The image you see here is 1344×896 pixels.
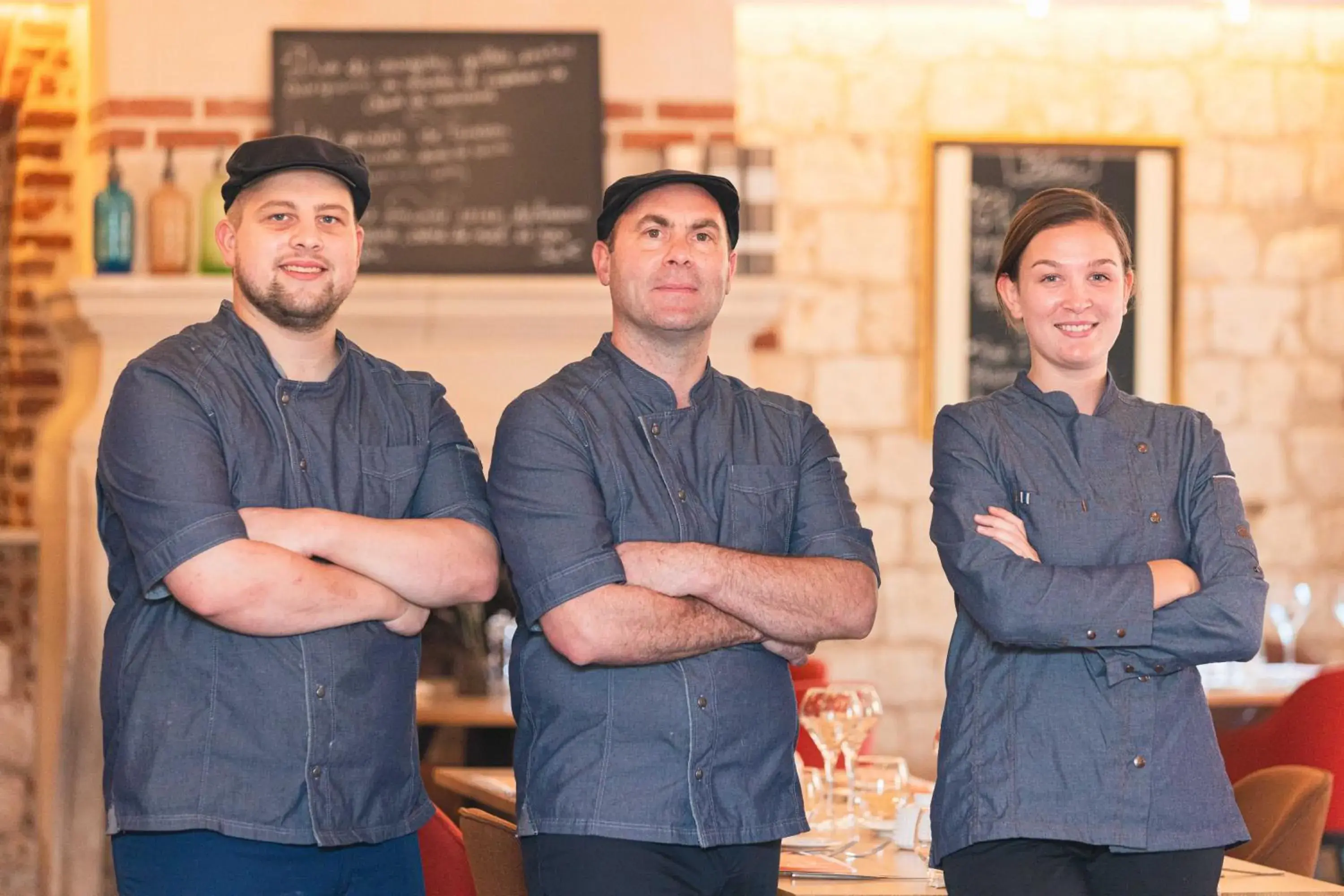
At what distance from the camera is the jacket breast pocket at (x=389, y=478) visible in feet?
8.48

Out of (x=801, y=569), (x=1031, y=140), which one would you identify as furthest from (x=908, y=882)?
(x=1031, y=140)

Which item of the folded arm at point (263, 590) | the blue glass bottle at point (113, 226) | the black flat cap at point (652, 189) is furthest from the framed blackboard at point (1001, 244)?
the folded arm at point (263, 590)

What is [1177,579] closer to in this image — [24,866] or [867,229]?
[867,229]

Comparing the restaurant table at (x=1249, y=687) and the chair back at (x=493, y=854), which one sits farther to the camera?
the restaurant table at (x=1249, y=687)

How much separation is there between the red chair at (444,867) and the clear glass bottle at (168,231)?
8.58ft

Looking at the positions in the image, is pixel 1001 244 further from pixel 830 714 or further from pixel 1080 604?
pixel 1080 604

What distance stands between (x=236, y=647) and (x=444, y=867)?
25.7 inches

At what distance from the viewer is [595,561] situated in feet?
8.11

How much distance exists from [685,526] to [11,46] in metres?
4.17

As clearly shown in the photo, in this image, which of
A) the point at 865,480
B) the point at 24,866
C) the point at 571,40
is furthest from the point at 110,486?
the point at 865,480

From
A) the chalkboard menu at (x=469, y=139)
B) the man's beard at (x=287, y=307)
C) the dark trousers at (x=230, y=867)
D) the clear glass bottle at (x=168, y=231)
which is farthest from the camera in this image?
the chalkboard menu at (x=469, y=139)

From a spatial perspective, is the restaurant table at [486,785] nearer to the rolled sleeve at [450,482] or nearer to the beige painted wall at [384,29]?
the rolled sleeve at [450,482]

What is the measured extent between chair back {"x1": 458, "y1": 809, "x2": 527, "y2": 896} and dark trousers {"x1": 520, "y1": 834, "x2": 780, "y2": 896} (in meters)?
0.26

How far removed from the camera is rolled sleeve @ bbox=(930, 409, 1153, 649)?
242 cm
